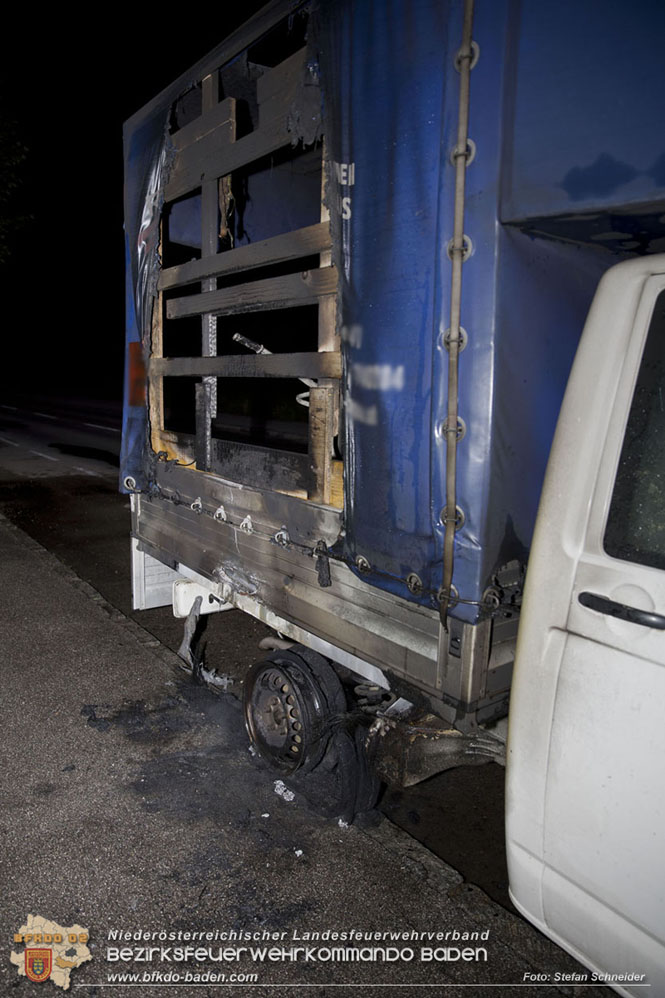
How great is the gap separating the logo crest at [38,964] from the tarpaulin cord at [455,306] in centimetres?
191

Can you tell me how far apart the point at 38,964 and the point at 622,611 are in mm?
2403

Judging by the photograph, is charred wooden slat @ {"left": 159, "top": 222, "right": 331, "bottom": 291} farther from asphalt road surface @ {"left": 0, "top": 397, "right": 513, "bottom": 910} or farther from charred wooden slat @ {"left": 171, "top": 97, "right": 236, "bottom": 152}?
asphalt road surface @ {"left": 0, "top": 397, "right": 513, "bottom": 910}

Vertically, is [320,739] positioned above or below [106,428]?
below

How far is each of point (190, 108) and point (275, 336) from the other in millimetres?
6374

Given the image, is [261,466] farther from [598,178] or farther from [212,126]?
[598,178]

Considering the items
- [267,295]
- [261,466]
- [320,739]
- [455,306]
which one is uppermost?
[267,295]

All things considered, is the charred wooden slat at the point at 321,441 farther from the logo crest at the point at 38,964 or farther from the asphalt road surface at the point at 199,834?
the logo crest at the point at 38,964

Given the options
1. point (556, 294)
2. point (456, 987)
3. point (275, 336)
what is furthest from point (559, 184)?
point (275, 336)

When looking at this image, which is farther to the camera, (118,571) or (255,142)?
(118,571)

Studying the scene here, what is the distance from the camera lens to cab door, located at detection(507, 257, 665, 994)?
1.68 metres

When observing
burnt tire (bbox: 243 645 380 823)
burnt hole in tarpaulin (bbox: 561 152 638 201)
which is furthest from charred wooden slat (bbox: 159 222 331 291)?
burnt tire (bbox: 243 645 380 823)

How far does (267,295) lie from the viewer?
123 inches

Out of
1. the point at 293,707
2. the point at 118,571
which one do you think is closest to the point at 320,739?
the point at 293,707

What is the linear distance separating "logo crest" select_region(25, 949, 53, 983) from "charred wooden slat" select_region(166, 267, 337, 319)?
2771mm
